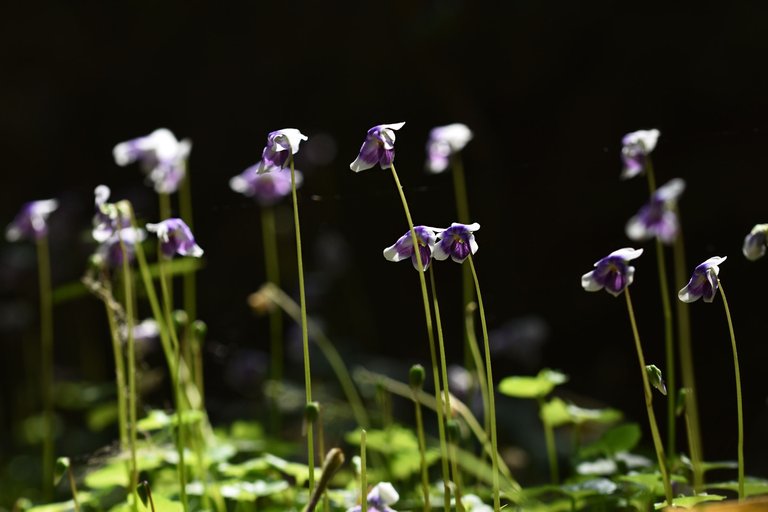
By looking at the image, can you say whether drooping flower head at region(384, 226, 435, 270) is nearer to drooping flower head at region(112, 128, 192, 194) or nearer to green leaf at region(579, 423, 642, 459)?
green leaf at region(579, 423, 642, 459)

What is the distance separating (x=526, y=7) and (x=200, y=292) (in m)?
1.97

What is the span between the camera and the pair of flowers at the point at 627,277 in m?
1.15

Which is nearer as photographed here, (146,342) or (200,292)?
(146,342)

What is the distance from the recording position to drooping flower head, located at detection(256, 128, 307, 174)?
1.25 metres

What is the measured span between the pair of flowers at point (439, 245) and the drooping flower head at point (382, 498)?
10.5 inches

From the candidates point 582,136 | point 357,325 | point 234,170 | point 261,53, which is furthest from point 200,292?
point 582,136

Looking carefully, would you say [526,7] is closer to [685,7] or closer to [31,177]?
[685,7]

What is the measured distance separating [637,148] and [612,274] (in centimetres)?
46

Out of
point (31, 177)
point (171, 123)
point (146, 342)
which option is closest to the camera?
point (146, 342)

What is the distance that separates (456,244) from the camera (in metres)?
1.23

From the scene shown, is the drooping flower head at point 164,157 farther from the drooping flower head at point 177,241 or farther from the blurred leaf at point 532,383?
the blurred leaf at point 532,383

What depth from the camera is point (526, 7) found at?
3.86 m

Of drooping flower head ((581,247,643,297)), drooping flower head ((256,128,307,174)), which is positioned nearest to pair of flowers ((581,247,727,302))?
drooping flower head ((581,247,643,297))

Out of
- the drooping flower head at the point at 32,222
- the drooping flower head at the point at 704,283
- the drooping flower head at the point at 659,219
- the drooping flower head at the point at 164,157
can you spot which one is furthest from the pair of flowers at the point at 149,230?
the drooping flower head at the point at 659,219
